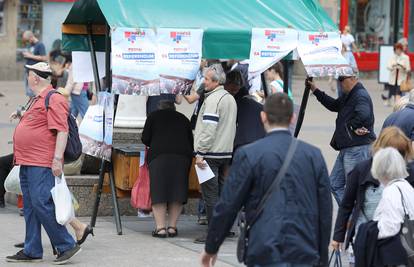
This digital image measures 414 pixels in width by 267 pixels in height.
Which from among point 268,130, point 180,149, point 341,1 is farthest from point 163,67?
point 341,1

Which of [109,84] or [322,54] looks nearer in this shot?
[322,54]

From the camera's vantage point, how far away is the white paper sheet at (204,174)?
9758mm

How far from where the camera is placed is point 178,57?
31.4 ft

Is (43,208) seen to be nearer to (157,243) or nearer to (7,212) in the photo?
(157,243)

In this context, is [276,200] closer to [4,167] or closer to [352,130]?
[352,130]

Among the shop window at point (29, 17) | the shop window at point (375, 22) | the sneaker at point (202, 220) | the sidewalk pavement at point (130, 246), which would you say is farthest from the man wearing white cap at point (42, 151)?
the shop window at point (375, 22)

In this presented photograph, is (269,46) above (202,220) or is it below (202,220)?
above

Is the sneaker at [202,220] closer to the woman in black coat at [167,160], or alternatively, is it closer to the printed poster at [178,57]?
the woman in black coat at [167,160]

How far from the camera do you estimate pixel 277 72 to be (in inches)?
509

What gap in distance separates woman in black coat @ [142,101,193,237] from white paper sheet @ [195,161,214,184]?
1.25 feet

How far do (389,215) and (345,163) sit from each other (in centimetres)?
315

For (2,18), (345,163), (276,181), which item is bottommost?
(345,163)

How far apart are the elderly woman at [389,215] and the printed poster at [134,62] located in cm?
329

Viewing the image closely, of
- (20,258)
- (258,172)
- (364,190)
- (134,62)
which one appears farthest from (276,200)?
(134,62)
